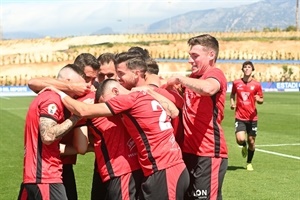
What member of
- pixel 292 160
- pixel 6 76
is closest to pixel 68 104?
pixel 292 160

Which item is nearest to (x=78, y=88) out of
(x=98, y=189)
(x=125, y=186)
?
(x=125, y=186)

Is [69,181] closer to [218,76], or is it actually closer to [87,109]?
[87,109]

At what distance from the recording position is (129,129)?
20.7 ft

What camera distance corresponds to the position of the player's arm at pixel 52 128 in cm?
592

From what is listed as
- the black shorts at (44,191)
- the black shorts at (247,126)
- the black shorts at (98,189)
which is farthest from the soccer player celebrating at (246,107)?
the black shorts at (44,191)

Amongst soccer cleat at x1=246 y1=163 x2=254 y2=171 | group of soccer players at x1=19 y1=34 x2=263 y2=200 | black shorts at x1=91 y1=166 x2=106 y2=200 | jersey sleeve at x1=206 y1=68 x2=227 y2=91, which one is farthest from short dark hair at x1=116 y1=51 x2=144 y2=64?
soccer cleat at x1=246 y1=163 x2=254 y2=171

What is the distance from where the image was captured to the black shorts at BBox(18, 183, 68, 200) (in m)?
6.07

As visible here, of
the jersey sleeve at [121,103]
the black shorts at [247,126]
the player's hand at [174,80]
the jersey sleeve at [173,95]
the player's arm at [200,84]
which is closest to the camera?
the jersey sleeve at [121,103]

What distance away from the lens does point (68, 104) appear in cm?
599

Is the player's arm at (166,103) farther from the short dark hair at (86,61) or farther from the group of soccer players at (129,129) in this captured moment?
the short dark hair at (86,61)

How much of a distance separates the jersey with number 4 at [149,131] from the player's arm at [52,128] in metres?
0.55

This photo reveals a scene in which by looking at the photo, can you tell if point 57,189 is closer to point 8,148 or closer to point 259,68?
point 8,148

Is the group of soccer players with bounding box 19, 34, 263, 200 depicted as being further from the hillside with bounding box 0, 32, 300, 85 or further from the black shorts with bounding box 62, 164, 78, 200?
the hillside with bounding box 0, 32, 300, 85

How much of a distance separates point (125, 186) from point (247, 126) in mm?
9397
